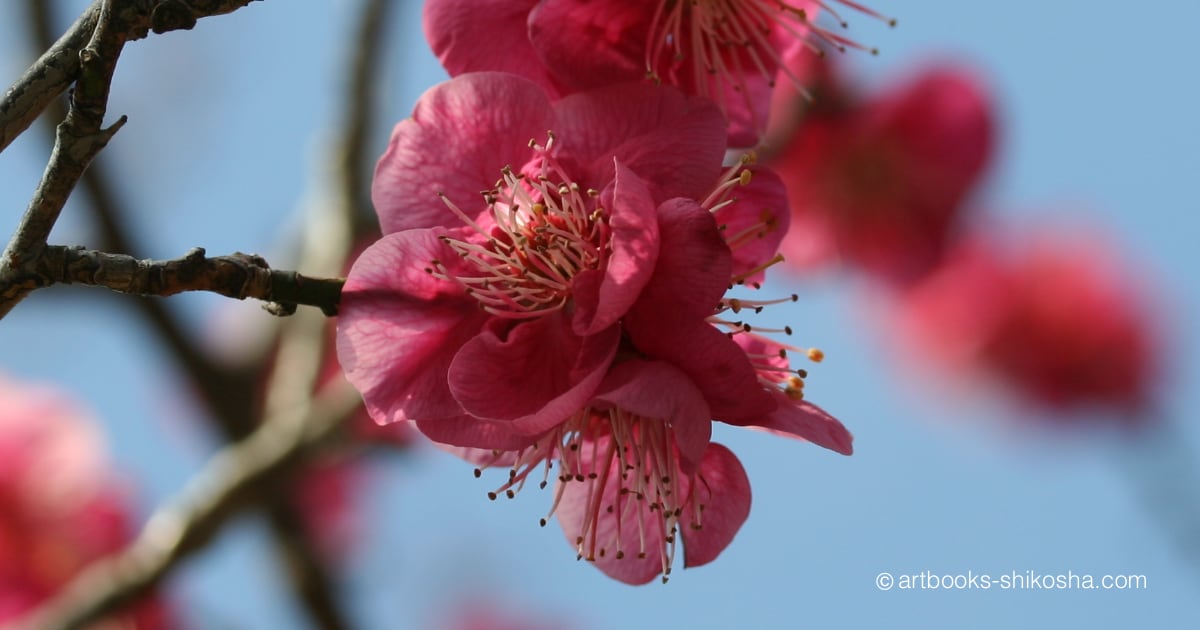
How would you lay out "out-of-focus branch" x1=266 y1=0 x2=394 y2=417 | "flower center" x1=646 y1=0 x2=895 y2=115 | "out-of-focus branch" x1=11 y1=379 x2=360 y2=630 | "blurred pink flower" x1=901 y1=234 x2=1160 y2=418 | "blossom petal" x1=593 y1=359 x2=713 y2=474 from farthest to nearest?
"blurred pink flower" x1=901 y1=234 x2=1160 y2=418 < "out-of-focus branch" x1=266 y1=0 x2=394 y2=417 < "out-of-focus branch" x1=11 y1=379 x2=360 y2=630 < "flower center" x1=646 y1=0 x2=895 y2=115 < "blossom petal" x1=593 y1=359 x2=713 y2=474

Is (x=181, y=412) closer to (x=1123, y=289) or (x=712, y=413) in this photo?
(x=712, y=413)

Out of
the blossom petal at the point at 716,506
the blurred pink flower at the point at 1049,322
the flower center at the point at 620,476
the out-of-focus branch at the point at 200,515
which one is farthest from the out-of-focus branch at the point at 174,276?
the blurred pink flower at the point at 1049,322

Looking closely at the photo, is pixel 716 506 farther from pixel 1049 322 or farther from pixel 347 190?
pixel 1049 322

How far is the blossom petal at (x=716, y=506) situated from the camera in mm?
971

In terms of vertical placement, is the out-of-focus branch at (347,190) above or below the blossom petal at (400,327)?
above

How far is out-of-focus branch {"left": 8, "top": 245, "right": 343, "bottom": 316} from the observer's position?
747 millimetres

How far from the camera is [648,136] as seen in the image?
94 centimetres

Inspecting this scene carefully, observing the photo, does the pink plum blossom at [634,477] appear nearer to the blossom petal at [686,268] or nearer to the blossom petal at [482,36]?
the blossom petal at [686,268]

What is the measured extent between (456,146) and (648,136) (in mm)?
148

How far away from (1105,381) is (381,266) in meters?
3.49

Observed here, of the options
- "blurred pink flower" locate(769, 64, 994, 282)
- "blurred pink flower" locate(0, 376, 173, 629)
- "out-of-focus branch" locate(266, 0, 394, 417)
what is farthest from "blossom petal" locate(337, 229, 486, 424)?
"blurred pink flower" locate(0, 376, 173, 629)

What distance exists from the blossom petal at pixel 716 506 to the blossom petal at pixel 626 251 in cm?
18

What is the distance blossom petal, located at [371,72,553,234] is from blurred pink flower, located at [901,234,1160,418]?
3011 millimetres

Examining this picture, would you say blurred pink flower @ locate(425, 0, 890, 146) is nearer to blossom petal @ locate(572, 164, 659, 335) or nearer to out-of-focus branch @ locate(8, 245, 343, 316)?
blossom petal @ locate(572, 164, 659, 335)
